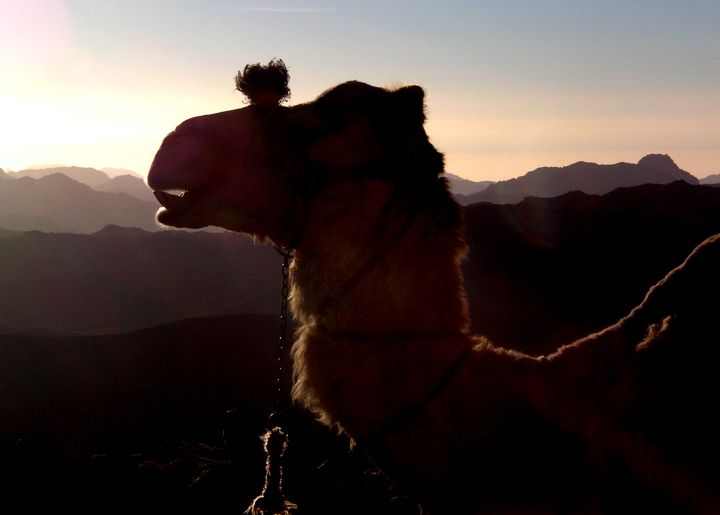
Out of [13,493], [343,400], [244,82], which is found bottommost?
[13,493]

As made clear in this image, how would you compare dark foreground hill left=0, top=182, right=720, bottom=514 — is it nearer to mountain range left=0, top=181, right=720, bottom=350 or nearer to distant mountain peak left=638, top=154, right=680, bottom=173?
mountain range left=0, top=181, right=720, bottom=350

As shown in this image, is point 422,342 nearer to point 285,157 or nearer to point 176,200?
point 285,157

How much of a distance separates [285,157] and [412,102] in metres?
0.49

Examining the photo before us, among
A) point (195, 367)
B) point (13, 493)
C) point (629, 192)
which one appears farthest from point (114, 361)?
point (629, 192)

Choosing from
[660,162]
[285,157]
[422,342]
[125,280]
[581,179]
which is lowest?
[125,280]

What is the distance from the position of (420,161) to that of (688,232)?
34846 millimetres

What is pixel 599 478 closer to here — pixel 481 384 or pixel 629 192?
pixel 481 384

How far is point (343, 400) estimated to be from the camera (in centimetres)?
192

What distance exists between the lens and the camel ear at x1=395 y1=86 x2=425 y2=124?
212 centimetres

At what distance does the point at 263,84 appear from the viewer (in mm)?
2359

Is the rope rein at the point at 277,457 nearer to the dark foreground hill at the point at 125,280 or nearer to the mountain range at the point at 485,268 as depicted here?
the mountain range at the point at 485,268

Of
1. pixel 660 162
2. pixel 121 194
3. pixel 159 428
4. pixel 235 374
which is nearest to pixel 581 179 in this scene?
pixel 660 162

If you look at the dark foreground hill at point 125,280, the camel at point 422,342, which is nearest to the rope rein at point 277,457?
the camel at point 422,342

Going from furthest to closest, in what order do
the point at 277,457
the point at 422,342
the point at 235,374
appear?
the point at 235,374, the point at 277,457, the point at 422,342
